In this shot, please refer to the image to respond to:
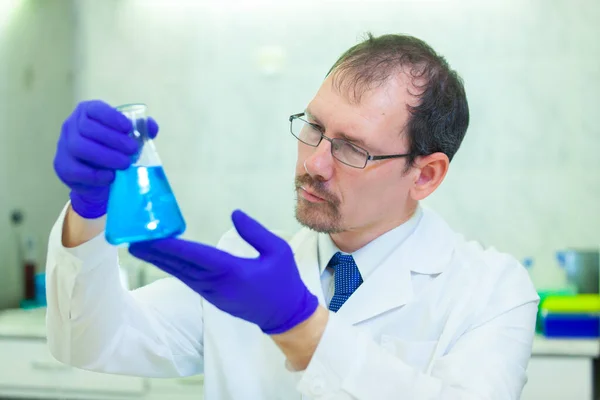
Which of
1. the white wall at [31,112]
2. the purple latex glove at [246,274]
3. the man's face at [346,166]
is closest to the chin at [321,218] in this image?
the man's face at [346,166]

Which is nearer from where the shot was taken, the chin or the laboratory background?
the chin

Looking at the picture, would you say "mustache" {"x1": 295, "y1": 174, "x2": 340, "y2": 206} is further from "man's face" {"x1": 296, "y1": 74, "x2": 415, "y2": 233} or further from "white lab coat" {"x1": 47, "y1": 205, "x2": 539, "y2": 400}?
"white lab coat" {"x1": 47, "y1": 205, "x2": 539, "y2": 400}

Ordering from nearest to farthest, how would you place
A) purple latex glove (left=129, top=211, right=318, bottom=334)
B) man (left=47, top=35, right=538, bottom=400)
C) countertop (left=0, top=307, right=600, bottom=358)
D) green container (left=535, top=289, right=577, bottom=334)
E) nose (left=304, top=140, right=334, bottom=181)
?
purple latex glove (left=129, top=211, right=318, bottom=334) → man (left=47, top=35, right=538, bottom=400) → nose (left=304, top=140, right=334, bottom=181) → countertop (left=0, top=307, right=600, bottom=358) → green container (left=535, top=289, right=577, bottom=334)

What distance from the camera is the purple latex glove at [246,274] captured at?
892mm

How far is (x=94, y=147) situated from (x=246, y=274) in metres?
0.27

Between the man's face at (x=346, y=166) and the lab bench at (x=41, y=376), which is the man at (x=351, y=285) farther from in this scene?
the lab bench at (x=41, y=376)

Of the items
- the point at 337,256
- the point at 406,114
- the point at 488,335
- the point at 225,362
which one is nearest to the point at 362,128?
the point at 406,114

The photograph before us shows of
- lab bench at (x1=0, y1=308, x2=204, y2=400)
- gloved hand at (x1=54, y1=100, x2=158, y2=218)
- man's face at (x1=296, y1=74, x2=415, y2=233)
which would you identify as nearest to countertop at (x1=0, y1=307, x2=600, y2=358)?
lab bench at (x1=0, y1=308, x2=204, y2=400)

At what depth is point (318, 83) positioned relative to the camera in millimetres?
2662

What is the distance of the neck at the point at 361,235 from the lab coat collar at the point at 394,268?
5 centimetres

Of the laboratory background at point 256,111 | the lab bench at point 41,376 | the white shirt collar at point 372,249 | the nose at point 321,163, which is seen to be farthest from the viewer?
the laboratory background at point 256,111

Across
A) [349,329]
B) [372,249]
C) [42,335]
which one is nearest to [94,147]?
[349,329]

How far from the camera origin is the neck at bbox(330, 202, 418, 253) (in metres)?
1.42

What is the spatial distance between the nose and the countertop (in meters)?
1.20
